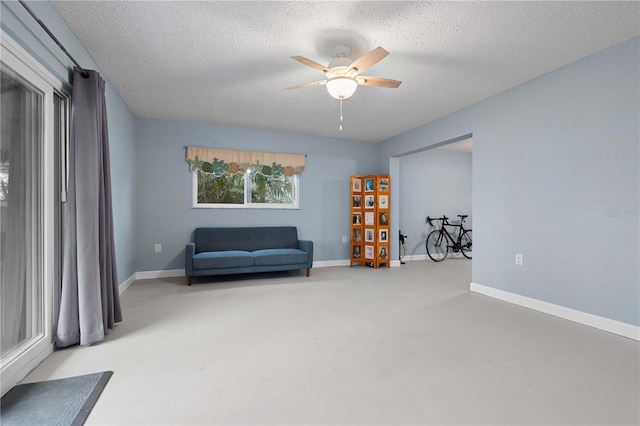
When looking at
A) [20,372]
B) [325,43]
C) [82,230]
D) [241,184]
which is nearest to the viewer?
[20,372]

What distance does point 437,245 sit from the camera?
6.75m

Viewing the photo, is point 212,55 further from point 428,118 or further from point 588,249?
point 588,249

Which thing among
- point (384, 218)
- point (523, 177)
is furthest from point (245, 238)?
point (523, 177)

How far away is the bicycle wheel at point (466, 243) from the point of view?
6.91 metres

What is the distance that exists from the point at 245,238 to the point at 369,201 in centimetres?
233

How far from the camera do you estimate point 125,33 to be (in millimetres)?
2434

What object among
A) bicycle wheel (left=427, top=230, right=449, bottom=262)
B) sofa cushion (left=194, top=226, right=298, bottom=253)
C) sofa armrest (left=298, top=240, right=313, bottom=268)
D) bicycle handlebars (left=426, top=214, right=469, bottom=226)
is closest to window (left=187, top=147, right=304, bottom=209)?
sofa cushion (left=194, top=226, right=298, bottom=253)

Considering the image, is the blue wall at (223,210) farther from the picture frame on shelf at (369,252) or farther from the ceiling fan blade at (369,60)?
the ceiling fan blade at (369,60)

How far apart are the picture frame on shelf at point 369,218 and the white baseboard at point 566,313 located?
6.92 ft

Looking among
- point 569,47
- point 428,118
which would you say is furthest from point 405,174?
point 569,47

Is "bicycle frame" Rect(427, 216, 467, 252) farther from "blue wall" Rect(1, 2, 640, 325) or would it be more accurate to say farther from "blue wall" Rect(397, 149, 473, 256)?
"blue wall" Rect(1, 2, 640, 325)

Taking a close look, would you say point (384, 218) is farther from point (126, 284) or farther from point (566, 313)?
point (126, 284)

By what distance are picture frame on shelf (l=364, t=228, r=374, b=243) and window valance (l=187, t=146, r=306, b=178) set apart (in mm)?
1643

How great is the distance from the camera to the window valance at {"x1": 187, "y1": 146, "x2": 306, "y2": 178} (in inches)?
190
